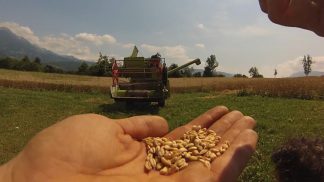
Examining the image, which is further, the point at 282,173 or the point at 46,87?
the point at 46,87

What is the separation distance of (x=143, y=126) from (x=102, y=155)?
630 millimetres

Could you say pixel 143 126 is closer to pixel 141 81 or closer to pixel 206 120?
pixel 206 120

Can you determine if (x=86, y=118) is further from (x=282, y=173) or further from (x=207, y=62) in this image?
(x=207, y=62)

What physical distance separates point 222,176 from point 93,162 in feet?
2.52

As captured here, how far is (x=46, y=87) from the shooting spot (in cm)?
3397

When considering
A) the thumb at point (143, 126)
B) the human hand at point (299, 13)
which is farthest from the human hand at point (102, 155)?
the human hand at point (299, 13)

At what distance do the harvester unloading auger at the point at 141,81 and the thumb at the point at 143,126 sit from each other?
1398cm

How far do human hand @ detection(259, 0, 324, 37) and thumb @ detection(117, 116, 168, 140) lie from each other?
4.12 feet

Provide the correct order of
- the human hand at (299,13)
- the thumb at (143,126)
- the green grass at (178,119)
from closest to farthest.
A: 1. the human hand at (299,13)
2. the thumb at (143,126)
3. the green grass at (178,119)

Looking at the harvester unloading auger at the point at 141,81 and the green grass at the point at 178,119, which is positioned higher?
the harvester unloading auger at the point at 141,81

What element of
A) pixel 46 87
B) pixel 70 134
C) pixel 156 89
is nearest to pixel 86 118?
pixel 70 134

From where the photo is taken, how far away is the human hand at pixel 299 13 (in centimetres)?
251

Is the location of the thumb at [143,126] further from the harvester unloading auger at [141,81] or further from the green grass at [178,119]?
the harvester unloading auger at [141,81]

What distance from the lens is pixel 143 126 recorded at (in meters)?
3.54
